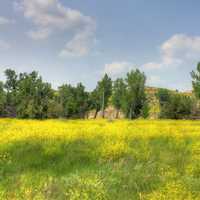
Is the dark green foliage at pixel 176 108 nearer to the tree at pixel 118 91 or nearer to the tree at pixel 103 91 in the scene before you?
the tree at pixel 118 91

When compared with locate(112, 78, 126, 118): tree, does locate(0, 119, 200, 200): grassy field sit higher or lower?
lower

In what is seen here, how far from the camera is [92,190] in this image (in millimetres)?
8383

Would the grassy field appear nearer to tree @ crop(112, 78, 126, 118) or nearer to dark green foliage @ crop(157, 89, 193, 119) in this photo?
dark green foliage @ crop(157, 89, 193, 119)

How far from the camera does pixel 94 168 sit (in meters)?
11.5

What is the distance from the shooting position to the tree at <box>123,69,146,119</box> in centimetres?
9144

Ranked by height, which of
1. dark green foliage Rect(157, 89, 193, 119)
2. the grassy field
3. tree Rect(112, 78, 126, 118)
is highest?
tree Rect(112, 78, 126, 118)

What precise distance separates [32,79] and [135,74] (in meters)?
28.9

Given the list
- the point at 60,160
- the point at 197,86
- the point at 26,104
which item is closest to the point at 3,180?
the point at 60,160

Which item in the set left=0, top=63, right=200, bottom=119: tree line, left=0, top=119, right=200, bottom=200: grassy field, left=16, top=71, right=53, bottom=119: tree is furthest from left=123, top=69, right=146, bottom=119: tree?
left=0, top=119, right=200, bottom=200: grassy field

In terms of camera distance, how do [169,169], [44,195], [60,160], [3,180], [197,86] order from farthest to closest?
[197,86] → [60,160] → [169,169] → [3,180] → [44,195]

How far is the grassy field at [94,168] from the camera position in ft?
27.6

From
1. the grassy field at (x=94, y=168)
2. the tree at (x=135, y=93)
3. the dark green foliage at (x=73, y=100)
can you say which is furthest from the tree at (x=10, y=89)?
the grassy field at (x=94, y=168)

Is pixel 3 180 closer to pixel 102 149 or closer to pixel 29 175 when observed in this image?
pixel 29 175

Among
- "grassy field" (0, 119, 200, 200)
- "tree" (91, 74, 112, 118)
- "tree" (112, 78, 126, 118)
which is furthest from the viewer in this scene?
"tree" (91, 74, 112, 118)
